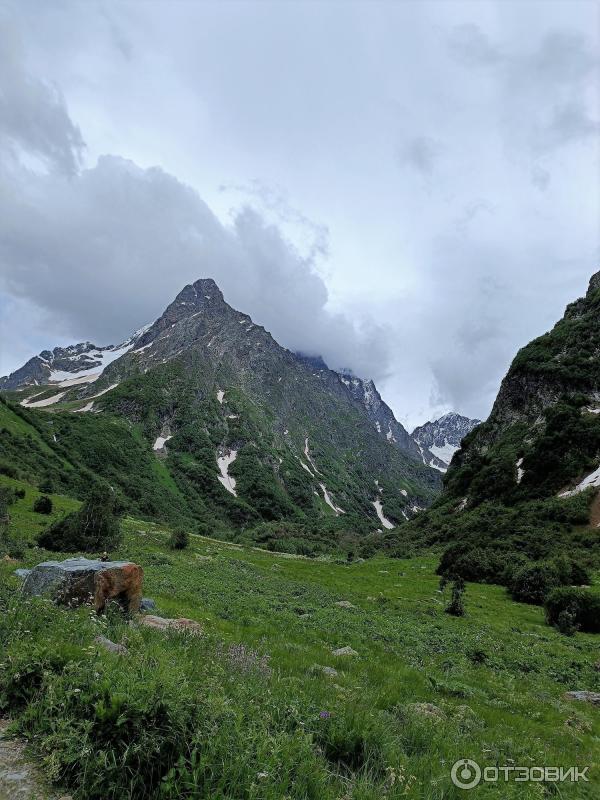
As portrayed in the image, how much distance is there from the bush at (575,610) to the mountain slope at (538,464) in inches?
581

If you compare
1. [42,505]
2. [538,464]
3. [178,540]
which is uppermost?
[538,464]

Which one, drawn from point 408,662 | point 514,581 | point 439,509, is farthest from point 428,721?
point 439,509

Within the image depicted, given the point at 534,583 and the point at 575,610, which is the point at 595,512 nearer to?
the point at 534,583

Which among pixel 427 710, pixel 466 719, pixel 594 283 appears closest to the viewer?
pixel 427 710

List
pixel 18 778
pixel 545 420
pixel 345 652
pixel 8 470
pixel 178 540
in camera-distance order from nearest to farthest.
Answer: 1. pixel 18 778
2. pixel 345 652
3. pixel 178 540
4. pixel 8 470
5. pixel 545 420

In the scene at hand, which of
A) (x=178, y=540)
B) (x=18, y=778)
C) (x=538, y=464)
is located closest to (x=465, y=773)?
(x=18, y=778)

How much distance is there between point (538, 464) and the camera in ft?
207

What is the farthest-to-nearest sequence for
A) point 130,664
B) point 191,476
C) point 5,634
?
point 191,476
point 5,634
point 130,664

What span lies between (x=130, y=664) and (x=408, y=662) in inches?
414

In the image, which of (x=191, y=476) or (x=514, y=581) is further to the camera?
(x=191, y=476)

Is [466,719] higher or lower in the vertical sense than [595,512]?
lower

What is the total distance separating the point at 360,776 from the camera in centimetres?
495

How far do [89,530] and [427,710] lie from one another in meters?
30.9

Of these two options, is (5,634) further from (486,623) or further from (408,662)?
(486,623)
